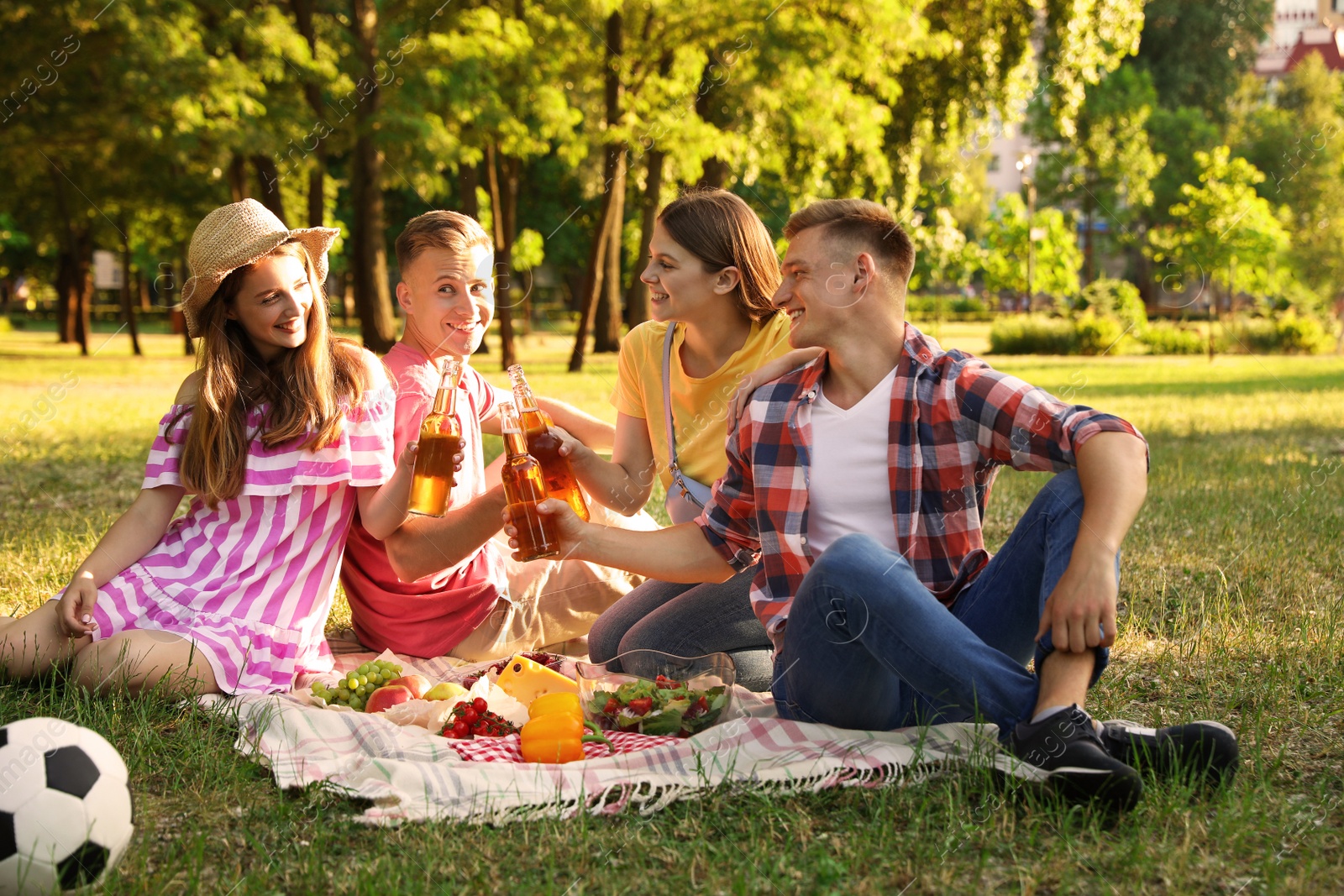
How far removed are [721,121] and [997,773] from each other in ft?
57.1

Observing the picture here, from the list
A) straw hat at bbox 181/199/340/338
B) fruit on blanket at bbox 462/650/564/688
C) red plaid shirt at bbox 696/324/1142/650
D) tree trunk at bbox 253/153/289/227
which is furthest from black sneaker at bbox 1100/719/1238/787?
tree trunk at bbox 253/153/289/227

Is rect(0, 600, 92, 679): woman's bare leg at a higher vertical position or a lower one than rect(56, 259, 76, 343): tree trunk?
lower

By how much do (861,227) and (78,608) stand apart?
255 centimetres

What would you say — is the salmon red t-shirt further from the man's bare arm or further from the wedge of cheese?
the wedge of cheese

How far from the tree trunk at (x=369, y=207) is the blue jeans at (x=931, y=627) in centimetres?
1333

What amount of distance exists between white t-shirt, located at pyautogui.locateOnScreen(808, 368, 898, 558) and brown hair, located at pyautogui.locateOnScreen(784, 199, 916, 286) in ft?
1.00

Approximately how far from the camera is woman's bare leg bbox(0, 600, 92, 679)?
11.3ft

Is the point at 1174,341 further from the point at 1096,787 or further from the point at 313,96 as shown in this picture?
the point at 1096,787

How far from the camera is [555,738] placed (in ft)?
9.99

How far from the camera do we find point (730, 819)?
261 cm

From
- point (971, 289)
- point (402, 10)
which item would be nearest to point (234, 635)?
point (402, 10)

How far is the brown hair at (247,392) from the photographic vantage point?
3.60 meters

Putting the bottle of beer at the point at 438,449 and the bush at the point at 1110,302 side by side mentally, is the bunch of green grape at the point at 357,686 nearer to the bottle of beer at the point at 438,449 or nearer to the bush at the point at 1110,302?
the bottle of beer at the point at 438,449

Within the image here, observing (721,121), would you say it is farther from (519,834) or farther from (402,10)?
(519,834)
